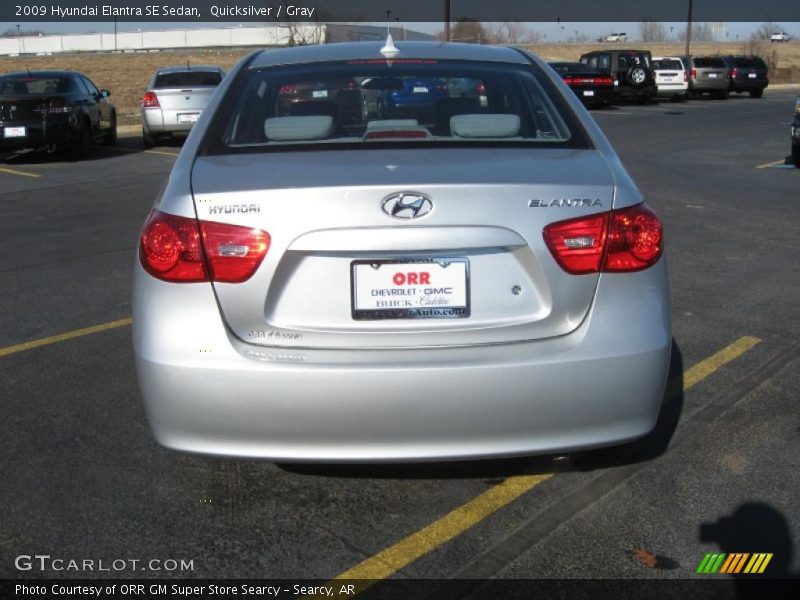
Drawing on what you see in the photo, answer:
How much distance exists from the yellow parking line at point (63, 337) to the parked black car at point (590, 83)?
25999mm

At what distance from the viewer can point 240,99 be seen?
391cm

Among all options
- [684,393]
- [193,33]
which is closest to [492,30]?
[193,33]

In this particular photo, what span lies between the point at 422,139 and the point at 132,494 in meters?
1.72

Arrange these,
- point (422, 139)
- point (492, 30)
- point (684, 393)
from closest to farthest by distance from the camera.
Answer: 1. point (422, 139)
2. point (684, 393)
3. point (492, 30)

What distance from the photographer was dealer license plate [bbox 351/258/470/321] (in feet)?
9.71

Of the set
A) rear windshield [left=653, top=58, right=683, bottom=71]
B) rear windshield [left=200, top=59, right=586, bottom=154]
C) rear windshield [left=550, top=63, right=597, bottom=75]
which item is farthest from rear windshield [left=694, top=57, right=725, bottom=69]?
rear windshield [left=200, top=59, right=586, bottom=154]

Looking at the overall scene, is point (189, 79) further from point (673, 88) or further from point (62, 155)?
point (673, 88)

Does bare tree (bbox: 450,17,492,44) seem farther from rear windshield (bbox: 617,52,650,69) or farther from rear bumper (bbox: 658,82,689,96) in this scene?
rear windshield (bbox: 617,52,650,69)

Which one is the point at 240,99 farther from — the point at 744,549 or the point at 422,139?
the point at 744,549

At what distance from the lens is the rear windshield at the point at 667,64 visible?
36.4 m

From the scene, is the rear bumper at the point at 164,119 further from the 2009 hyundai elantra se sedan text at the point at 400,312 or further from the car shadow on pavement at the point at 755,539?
the car shadow on pavement at the point at 755,539

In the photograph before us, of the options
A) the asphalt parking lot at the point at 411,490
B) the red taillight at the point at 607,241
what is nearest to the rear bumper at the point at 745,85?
the asphalt parking lot at the point at 411,490

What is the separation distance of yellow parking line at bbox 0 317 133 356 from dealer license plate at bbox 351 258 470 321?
303 cm

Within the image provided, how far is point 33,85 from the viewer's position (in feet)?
54.0
